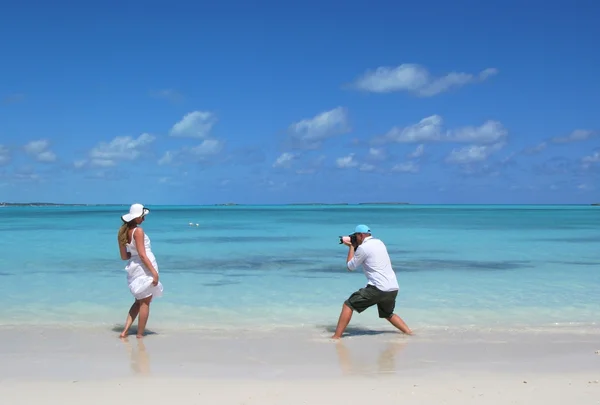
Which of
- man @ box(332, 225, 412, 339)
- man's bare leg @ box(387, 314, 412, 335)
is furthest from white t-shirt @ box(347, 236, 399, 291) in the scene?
man's bare leg @ box(387, 314, 412, 335)

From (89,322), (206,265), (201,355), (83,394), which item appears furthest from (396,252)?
(83,394)

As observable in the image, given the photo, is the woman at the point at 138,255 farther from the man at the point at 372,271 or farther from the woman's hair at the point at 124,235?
the man at the point at 372,271

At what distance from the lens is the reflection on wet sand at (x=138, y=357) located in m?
5.77

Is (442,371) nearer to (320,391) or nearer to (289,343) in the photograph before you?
(320,391)

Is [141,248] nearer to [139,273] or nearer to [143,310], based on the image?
[139,273]

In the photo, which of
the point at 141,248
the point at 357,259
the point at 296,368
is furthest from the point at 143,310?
the point at 357,259

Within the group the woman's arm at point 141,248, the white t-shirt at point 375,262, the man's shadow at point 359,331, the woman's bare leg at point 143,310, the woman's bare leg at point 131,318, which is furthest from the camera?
the man's shadow at point 359,331

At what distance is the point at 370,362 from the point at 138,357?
7.86 ft

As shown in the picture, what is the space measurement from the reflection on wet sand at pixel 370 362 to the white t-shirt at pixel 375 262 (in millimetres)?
697

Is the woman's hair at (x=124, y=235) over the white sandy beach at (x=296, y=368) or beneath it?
over

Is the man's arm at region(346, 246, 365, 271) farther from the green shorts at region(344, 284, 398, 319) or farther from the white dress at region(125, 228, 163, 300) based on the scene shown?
the white dress at region(125, 228, 163, 300)

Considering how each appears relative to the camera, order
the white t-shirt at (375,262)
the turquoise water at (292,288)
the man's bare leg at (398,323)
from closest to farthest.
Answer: the white t-shirt at (375,262) < the man's bare leg at (398,323) < the turquoise water at (292,288)

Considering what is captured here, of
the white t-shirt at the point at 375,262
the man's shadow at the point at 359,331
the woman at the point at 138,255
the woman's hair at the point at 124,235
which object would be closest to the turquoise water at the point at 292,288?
the man's shadow at the point at 359,331

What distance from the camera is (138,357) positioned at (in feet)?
20.7
